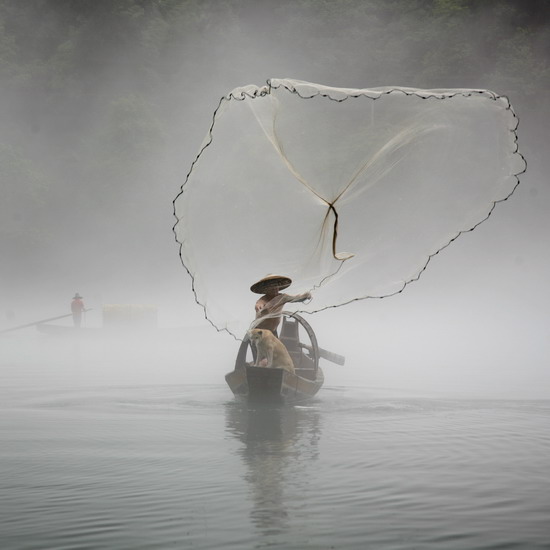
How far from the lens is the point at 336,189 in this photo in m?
10.4

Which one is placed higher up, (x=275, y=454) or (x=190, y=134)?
(x=190, y=134)

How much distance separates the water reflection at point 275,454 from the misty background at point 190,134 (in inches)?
620

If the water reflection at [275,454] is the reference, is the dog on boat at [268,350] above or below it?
above

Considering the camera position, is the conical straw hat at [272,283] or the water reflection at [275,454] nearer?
the water reflection at [275,454]

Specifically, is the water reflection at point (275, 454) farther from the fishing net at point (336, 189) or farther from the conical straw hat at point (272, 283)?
the conical straw hat at point (272, 283)

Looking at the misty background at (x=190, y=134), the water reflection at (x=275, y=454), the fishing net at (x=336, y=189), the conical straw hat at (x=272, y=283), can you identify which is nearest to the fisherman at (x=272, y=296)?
the conical straw hat at (x=272, y=283)

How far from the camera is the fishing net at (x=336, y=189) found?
10.1 metres

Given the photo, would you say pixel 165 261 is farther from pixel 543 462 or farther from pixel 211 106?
pixel 543 462

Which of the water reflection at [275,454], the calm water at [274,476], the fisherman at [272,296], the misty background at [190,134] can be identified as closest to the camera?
the calm water at [274,476]

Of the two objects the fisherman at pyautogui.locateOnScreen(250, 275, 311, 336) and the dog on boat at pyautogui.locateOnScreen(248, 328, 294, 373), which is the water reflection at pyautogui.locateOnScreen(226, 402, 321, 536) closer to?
the dog on boat at pyautogui.locateOnScreen(248, 328, 294, 373)

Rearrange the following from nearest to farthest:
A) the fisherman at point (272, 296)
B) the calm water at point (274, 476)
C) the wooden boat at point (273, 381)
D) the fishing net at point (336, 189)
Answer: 1. the calm water at point (274, 476)
2. the fishing net at point (336, 189)
3. the fisherman at point (272, 296)
4. the wooden boat at point (273, 381)

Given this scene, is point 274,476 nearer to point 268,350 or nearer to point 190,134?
point 268,350

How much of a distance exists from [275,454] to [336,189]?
3.16 m

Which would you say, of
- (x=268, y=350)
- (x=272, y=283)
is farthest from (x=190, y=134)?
(x=272, y=283)
